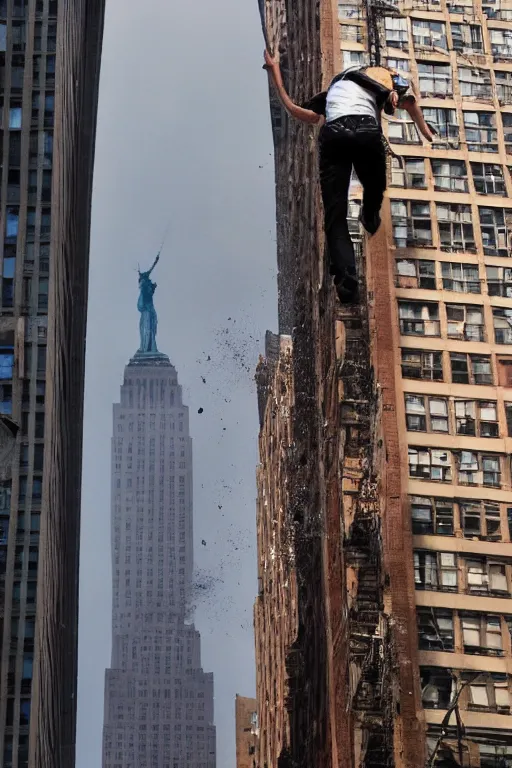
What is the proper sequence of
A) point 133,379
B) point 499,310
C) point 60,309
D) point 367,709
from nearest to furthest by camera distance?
point 367,709, point 499,310, point 60,309, point 133,379

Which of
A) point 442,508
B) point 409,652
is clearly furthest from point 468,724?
point 442,508

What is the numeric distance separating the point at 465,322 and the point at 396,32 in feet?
27.5

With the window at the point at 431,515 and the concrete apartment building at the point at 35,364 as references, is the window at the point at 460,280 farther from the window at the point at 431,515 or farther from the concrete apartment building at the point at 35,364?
the concrete apartment building at the point at 35,364

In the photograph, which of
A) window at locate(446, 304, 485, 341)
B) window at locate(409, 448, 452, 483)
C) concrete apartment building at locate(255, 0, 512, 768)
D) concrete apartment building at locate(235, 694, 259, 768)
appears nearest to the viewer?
concrete apartment building at locate(255, 0, 512, 768)

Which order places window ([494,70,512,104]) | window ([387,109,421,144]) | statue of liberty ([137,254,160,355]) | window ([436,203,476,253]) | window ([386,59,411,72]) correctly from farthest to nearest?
1. statue of liberty ([137,254,160,355])
2. window ([386,59,411,72])
3. window ([494,70,512,104])
4. window ([387,109,421,144])
5. window ([436,203,476,253])

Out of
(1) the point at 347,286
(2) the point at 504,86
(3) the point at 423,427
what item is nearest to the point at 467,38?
(2) the point at 504,86

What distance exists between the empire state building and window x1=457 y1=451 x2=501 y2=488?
7824cm

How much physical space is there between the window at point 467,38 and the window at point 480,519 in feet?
40.1

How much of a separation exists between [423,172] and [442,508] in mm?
8619

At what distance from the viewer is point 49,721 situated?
51.8 m

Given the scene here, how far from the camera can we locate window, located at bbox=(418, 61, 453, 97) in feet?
119

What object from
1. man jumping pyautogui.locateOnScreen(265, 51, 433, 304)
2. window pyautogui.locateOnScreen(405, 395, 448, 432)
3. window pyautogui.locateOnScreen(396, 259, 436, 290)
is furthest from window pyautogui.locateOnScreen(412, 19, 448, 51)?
man jumping pyautogui.locateOnScreen(265, 51, 433, 304)

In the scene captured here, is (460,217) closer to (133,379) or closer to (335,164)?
(335,164)

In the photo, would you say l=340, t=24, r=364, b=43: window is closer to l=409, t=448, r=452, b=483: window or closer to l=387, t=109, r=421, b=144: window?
l=387, t=109, r=421, b=144: window
